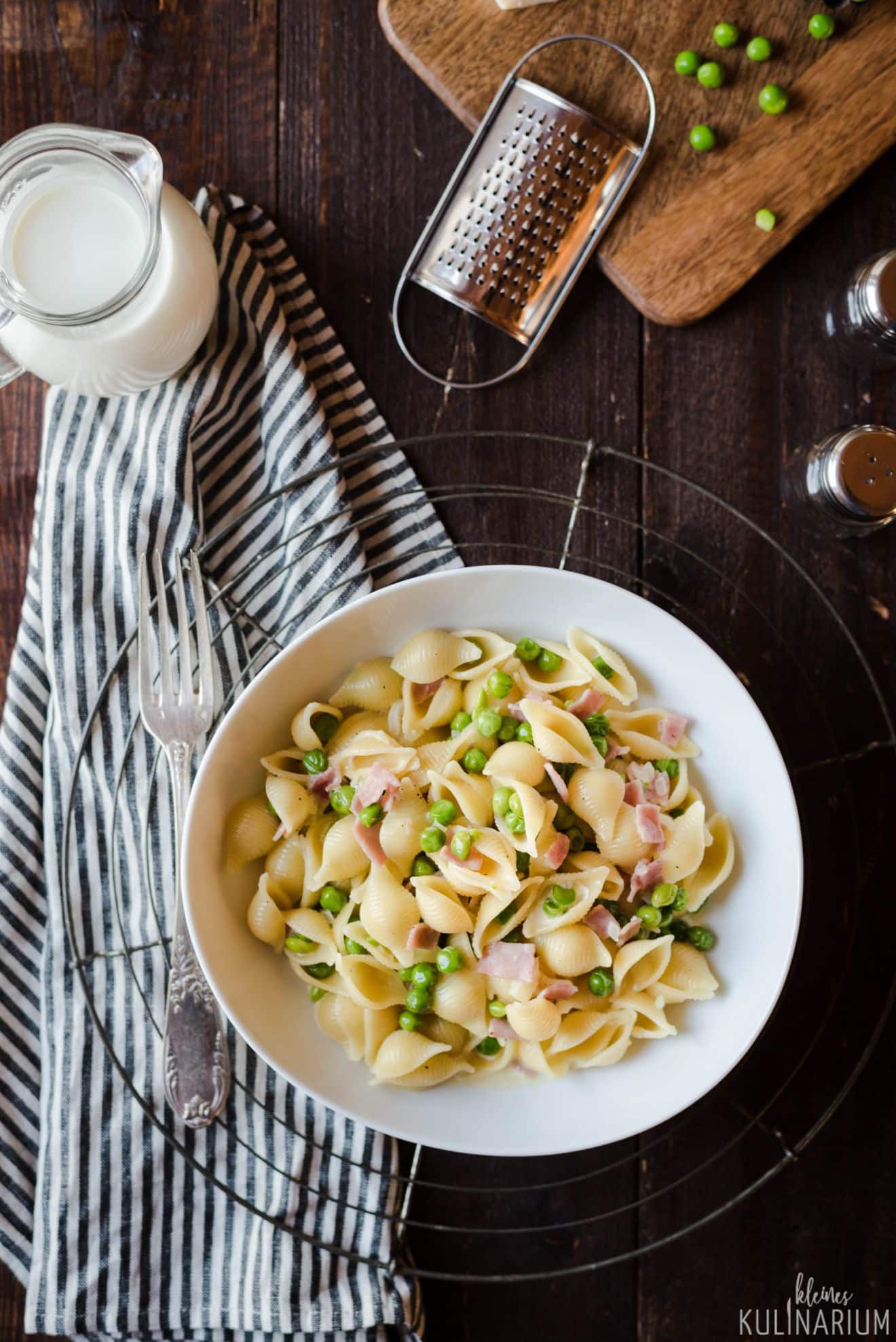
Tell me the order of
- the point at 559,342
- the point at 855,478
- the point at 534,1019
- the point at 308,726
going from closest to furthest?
the point at 534,1019 → the point at 308,726 → the point at 855,478 → the point at 559,342

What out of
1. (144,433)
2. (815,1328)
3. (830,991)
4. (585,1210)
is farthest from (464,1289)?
(144,433)

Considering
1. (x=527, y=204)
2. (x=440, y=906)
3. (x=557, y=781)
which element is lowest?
(x=440, y=906)

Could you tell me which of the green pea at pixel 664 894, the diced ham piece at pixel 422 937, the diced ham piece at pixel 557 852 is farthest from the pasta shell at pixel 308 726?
the green pea at pixel 664 894

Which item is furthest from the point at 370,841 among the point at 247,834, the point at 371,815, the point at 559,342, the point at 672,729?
the point at 559,342

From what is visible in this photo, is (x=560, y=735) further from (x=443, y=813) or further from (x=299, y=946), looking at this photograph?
(x=299, y=946)

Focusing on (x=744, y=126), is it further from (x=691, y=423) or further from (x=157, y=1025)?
(x=157, y=1025)
